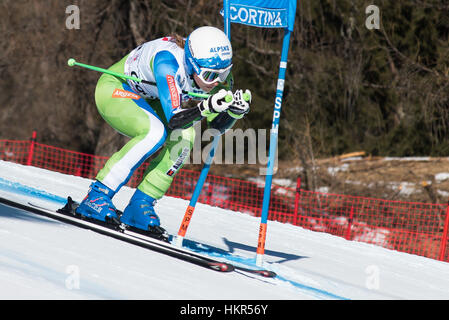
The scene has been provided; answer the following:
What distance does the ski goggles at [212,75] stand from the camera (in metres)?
5.00

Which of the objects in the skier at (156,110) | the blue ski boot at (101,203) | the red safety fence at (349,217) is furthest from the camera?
the red safety fence at (349,217)

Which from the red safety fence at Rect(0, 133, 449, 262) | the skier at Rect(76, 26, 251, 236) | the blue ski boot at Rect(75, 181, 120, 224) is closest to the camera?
the skier at Rect(76, 26, 251, 236)

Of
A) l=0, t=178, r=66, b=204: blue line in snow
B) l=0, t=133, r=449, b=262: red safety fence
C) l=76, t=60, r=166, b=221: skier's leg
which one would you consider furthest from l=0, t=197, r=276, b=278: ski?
l=0, t=133, r=449, b=262: red safety fence

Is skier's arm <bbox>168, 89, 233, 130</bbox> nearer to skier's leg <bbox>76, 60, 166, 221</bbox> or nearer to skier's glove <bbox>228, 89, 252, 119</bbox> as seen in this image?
skier's glove <bbox>228, 89, 252, 119</bbox>

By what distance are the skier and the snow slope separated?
452 millimetres

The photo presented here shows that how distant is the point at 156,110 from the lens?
5629 millimetres

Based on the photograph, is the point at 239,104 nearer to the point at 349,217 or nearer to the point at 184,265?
the point at 184,265

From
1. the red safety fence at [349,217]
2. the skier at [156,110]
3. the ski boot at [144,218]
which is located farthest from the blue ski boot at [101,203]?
the red safety fence at [349,217]

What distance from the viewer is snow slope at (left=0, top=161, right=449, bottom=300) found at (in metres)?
3.70

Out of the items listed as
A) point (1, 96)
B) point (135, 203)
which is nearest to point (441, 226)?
point (135, 203)

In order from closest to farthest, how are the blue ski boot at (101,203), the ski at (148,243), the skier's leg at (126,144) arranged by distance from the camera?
the ski at (148,243) → the skier's leg at (126,144) → the blue ski boot at (101,203)

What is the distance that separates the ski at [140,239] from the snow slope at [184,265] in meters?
0.07

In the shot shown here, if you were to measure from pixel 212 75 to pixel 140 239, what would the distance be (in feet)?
4.47

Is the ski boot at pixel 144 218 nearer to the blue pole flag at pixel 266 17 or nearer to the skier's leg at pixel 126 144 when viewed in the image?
the skier's leg at pixel 126 144
